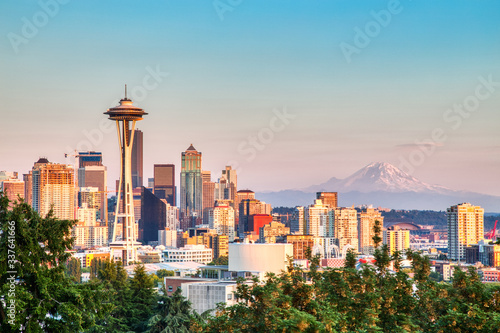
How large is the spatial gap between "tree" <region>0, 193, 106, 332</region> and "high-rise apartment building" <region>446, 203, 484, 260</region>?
164 meters

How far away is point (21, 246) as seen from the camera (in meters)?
16.3

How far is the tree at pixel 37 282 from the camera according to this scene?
15789mm

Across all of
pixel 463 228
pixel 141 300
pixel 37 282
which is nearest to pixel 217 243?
pixel 463 228

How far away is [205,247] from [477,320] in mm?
172210

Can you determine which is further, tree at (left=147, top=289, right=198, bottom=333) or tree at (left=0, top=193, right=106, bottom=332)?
tree at (left=147, top=289, right=198, bottom=333)

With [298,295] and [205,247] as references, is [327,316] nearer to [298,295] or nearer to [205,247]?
[298,295]

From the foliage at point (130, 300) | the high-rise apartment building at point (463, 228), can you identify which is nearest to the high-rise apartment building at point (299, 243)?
the high-rise apartment building at point (463, 228)

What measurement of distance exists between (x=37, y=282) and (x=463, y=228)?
Result: 170358 mm

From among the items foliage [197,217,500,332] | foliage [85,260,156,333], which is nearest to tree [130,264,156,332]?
foliage [85,260,156,333]

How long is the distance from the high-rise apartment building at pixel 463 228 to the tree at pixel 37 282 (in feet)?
539

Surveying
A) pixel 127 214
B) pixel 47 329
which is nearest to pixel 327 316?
pixel 47 329

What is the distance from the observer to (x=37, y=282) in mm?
16344

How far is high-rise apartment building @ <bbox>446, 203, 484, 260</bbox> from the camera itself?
176000 mm

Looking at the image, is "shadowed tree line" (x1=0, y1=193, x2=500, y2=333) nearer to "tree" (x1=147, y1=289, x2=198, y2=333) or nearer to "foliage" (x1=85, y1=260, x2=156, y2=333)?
"tree" (x1=147, y1=289, x2=198, y2=333)
